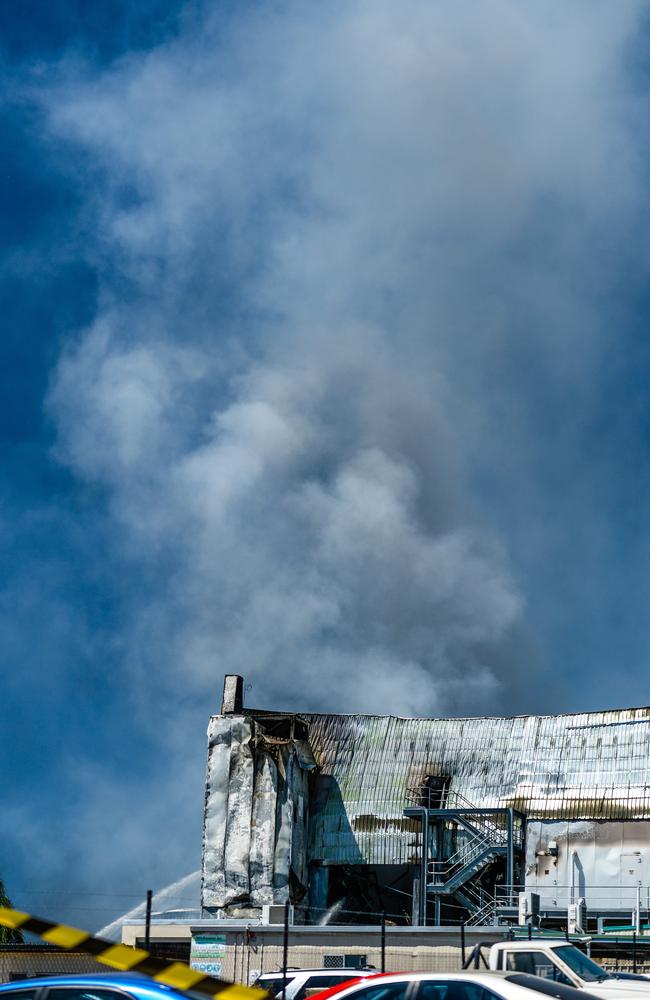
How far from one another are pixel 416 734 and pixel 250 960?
23200 mm

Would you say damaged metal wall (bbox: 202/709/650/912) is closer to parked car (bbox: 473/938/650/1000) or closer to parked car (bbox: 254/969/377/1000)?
→ parked car (bbox: 254/969/377/1000)

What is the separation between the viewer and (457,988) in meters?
13.1

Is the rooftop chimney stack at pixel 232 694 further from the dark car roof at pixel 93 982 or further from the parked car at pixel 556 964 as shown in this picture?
the dark car roof at pixel 93 982

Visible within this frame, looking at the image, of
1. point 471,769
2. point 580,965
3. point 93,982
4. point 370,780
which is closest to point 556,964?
point 580,965

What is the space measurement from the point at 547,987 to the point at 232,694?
44.6 m

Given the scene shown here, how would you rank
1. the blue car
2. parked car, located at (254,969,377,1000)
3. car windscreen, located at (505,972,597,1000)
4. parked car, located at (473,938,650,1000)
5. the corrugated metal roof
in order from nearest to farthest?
the blue car
car windscreen, located at (505,972,597,1000)
parked car, located at (473,938,650,1000)
parked car, located at (254,969,377,1000)
the corrugated metal roof

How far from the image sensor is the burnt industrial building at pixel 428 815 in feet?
156

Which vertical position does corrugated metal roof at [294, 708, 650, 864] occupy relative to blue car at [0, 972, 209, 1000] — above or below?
above

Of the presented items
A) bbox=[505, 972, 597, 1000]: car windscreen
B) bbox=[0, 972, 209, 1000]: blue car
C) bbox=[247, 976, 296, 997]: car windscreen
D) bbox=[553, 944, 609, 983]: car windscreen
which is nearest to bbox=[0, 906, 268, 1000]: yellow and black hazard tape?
bbox=[0, 972, 209, 1000]: blue car

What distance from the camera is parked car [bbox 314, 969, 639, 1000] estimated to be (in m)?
13.0

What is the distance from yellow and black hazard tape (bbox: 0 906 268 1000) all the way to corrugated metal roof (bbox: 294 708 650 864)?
42405 millimetres

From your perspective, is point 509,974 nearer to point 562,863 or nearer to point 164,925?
point 164,925

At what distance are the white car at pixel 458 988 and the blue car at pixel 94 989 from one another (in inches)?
138

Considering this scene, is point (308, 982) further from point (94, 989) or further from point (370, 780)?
point (370, 780)
